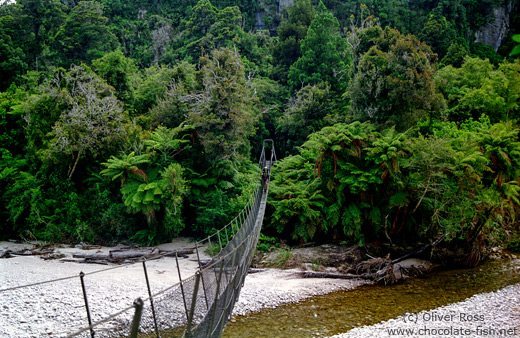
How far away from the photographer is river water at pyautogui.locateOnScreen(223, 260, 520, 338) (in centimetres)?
785

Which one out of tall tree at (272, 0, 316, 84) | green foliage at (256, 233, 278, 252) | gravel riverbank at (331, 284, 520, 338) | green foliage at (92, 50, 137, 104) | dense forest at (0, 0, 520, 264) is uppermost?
tall tree at (272, 0, 316, 84)

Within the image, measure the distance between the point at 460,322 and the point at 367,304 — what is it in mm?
2180

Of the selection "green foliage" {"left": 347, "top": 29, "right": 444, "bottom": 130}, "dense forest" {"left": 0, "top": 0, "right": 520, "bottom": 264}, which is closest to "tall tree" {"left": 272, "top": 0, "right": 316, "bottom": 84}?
"dense forest" {"left": 0, "top": 0, "right": 520, "bottom": 264}

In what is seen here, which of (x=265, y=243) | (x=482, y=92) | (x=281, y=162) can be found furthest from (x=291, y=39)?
(x=265, y=243)

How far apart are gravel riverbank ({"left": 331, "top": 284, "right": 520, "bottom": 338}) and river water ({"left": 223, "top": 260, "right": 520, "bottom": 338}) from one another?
29 centimetres

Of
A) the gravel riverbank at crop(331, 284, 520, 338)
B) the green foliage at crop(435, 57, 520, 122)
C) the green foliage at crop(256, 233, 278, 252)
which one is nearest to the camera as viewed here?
the gravel riverbank at crop(331, 284, 520, 338)

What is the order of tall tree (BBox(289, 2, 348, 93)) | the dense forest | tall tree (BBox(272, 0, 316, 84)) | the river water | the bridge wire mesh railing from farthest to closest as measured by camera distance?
tall tree (BBox(272, 0, 316, 84)) → tall tree (BBox(289, 2, 348, 93)) → the dense forest → the river water → the bridge wire mesh railing

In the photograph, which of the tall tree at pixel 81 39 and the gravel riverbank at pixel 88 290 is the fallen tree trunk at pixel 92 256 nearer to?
the gravel riverbank at pixel 88 290

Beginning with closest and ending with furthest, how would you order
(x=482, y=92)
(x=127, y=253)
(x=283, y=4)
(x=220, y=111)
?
(x=127, y=253)
(x=220, y=111)
(x=482, y=92)
(x=283, y=4)

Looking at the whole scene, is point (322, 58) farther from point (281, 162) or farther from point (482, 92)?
point (482, 92)

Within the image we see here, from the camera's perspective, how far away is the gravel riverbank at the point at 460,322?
25.0 ft

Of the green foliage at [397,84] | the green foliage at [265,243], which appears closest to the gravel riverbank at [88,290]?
the green foliage at [265,243]

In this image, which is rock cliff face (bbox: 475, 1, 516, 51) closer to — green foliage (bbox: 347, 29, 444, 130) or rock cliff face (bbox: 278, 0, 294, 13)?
rock cliff face (bbox: 278, 0, 294, 13)

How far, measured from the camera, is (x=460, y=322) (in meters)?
8.09
